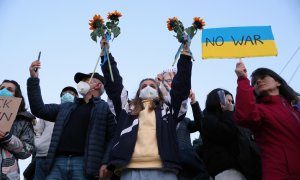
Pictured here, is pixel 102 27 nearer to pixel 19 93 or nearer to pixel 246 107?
pixel 19 93

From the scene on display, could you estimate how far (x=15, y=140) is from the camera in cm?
438

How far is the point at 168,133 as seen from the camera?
391cm

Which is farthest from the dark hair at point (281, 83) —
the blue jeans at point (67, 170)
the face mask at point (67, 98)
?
the face mask at point (67, 98)

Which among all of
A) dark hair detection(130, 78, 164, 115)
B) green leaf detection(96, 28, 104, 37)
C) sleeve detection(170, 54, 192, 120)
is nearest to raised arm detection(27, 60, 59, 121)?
green leaf detection(96, 28, 104, 37)

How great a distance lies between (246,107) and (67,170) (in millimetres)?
2066

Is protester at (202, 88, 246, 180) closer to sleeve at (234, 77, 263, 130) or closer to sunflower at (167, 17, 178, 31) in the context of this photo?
sleeve at (234, 77, 263, 130)

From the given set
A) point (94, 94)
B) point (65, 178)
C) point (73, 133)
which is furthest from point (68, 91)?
point (65, 178)

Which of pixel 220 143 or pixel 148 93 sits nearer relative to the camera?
pixel 220 143

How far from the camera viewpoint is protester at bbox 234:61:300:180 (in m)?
3.23

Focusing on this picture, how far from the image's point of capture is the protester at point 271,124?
10.6ft

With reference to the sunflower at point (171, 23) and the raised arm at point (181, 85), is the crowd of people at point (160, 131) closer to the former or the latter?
the raised arm at point (181, 85)

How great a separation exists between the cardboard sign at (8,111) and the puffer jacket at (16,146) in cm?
11

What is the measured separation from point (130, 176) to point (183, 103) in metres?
0.99

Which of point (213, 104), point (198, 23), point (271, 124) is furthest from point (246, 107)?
point (198, 23)
